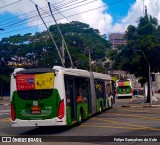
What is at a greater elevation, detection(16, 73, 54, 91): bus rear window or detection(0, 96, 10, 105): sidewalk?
detection(16, 73, 54, 91): bus rear window

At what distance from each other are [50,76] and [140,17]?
973 inches

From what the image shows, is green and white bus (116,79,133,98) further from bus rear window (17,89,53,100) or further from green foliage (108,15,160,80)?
bus rear window (17,89,53,100)

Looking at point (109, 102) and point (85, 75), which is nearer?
point (85, 75)

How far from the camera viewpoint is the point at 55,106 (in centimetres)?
1516

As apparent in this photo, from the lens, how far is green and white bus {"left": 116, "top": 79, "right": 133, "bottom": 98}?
58750mm

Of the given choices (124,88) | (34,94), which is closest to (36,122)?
(34,94)

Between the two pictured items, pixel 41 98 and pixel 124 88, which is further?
pixel 124 88

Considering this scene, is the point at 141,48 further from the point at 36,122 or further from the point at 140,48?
the point at 36,122

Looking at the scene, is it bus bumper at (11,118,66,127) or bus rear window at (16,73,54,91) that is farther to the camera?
bus rear window at (16,73,54,91)

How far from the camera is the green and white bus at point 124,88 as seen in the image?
193 ft

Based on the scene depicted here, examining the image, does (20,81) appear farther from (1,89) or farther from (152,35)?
(1,89)

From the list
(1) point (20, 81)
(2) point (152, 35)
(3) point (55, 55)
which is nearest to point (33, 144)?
(1) point (20, 81)

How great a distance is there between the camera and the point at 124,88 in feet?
195

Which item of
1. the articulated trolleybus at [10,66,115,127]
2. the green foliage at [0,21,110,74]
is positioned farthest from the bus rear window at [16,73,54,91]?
the green foliage at [0,21,110,74]
